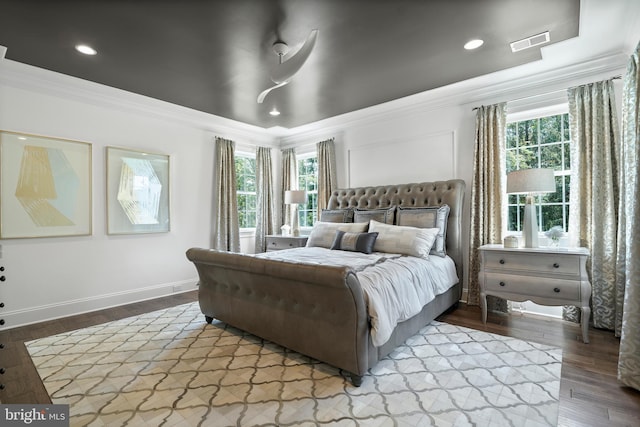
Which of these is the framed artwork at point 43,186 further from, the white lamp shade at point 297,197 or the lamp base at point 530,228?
the lamp base at point 530,228

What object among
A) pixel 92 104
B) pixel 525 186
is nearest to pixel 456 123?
pixel 525 186

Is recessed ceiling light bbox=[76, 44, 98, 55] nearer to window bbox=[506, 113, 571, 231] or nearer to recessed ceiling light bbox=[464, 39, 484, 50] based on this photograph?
recessed ceiling light bbox=[464, 39, 484, 50]

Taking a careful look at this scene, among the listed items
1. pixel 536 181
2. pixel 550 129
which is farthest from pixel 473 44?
pixel 550 129

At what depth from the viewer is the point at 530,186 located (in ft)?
9.71

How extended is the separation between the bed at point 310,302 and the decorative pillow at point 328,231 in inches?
43.0

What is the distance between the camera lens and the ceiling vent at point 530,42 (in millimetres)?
2613

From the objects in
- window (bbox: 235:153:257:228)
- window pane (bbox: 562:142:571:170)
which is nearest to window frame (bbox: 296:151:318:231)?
window (bbox: 235:153:257:228)

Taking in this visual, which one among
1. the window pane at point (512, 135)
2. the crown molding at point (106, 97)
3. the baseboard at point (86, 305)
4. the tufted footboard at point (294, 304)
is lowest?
the baseboard at point (86, 305)

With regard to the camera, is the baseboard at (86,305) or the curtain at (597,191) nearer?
the curtain at (597,191)

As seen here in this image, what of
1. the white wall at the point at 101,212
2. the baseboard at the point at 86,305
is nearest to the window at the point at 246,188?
the white wall at the point at 101,212

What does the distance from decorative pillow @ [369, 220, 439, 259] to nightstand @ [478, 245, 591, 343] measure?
563 mm

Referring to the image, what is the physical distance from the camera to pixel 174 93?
3797 millimetres

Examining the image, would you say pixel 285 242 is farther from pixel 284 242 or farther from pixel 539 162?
pixel 539 162

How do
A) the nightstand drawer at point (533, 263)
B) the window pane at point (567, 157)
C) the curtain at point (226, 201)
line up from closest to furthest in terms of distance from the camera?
1. the nightstand drawer at point (533, 263)
2. the window pane at point (567, 157)
3. the curtain at point (226, 201)
